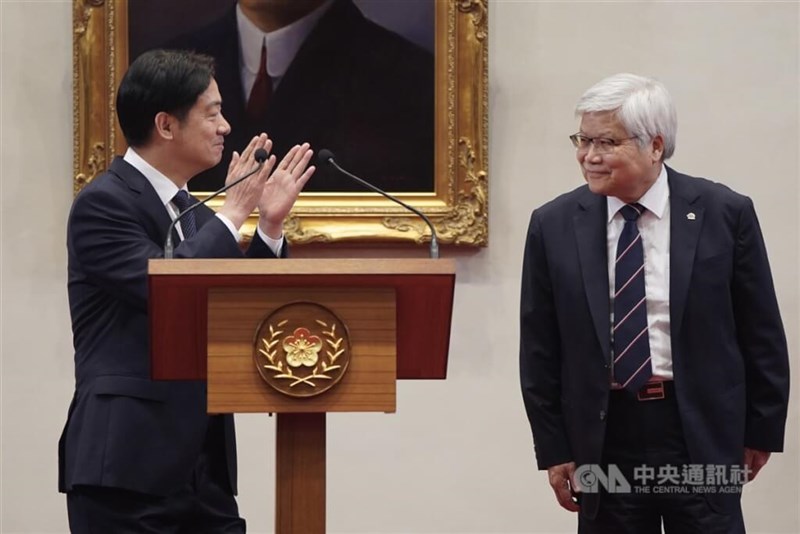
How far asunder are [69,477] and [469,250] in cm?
214

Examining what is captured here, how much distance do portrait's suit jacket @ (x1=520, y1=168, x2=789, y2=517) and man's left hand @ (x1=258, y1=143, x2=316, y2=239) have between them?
2.28ft

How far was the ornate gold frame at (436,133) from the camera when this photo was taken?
4.61 metres

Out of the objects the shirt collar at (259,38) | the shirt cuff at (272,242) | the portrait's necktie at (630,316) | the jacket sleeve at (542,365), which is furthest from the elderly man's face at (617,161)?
the shirt collar at (259,38)

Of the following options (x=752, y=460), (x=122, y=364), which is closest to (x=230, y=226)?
(x=122, y=364)

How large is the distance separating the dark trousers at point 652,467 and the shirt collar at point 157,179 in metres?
1.24

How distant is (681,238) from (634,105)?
14.5 inches

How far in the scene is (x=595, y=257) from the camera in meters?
3.19

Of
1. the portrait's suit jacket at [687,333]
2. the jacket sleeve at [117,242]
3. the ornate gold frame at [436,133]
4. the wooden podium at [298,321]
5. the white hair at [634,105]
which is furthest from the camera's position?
the ornate gold frame at [436,133]

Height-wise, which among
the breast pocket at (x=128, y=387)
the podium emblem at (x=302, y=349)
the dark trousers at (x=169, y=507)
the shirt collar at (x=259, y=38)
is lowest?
the dark trousers at (x=169, y=507)

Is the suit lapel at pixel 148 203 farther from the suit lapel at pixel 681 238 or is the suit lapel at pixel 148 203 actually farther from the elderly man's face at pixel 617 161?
the suit lapel at pixel 681 238

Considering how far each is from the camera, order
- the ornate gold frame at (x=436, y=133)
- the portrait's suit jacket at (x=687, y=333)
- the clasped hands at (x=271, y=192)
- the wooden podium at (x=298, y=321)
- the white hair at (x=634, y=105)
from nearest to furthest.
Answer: the wooden podium at (x=298, y=321), the clasped hands at (x=271, y=192), the portrait's suit jacket at (x=687, y=333), the white hair at (x=634, y=105), the ornate gold frame at (x=436, y=133)

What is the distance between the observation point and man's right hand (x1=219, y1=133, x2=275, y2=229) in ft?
9.61

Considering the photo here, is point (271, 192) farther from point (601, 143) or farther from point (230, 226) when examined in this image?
point (601, 143)

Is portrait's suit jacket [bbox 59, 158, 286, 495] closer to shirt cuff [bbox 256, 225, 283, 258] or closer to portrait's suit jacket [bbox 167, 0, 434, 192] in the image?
shirt cuff [bbox 256, 225, 283, 258]
